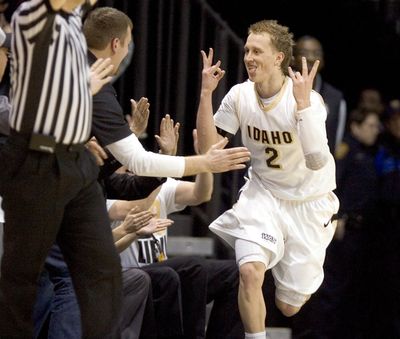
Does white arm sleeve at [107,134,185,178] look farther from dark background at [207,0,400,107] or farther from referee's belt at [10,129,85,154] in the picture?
dark background at [207,0,400,107]

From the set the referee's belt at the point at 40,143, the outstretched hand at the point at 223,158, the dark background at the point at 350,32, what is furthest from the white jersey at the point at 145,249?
the dark background at the point at 350,32

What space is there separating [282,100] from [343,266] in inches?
93.4

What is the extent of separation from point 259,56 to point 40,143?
184 cm

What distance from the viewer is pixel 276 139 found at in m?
6.35

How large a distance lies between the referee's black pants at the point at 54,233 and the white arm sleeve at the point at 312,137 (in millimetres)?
Result: 1391

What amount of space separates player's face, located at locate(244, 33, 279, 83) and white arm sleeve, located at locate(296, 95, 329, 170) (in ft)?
1.16

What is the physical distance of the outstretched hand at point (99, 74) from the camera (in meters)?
5.30

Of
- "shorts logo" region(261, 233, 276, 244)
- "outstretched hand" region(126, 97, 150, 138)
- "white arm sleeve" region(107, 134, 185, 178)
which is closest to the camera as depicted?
"white arm sleeve" region(107, 134, 185, 178)

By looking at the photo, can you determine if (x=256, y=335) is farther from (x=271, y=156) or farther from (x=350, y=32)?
(x=350, y=32)

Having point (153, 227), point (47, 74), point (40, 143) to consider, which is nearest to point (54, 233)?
point (40, 143)

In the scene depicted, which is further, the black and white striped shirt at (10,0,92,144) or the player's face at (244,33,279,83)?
the player's face at (244,33,279,83)

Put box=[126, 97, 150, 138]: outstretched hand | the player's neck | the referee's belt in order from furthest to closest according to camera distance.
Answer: the player's neck
box=[126, 97, 150, 138]: outstretched hand
the referee's belt

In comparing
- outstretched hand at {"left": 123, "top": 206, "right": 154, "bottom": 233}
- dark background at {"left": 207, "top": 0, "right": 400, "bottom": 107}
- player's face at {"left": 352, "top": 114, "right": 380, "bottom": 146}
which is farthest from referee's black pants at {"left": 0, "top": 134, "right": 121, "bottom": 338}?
dark background at {"left": 207, "top": 0, "right": 400, "bottom": 107}

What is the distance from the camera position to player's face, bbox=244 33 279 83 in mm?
6340
